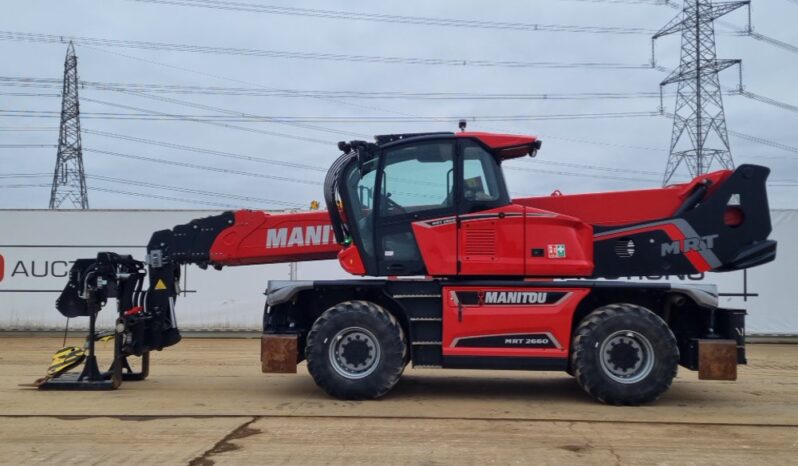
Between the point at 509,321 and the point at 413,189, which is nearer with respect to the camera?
the point at 509,321

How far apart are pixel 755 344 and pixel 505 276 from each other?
10411 mm

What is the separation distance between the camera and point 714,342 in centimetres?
842

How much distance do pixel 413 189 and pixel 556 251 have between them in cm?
174

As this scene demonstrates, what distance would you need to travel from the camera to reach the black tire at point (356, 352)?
8406 millimetres

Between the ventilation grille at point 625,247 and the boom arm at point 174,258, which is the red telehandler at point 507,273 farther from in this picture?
the boom arm at point 174,258

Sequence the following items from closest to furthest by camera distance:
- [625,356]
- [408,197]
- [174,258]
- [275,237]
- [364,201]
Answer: [625,356]
[408,197]
[364,201]
[275,237]
[174,258]

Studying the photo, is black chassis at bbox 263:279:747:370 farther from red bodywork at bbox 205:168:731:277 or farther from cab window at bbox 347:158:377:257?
cab window at bbox 347:158:377:257

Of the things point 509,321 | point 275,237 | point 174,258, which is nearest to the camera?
point 509,321

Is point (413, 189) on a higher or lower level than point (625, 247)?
higher

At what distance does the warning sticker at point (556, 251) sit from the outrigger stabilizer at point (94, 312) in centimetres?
516

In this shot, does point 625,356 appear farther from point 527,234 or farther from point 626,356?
point 527,234

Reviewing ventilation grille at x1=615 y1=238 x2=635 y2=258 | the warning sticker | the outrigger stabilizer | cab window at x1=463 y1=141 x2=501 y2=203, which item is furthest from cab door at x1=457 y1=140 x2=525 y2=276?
the outrigger stabilizer

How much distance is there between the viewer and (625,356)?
27.1 feet

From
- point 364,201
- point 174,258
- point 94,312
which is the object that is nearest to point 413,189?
point 364,201
